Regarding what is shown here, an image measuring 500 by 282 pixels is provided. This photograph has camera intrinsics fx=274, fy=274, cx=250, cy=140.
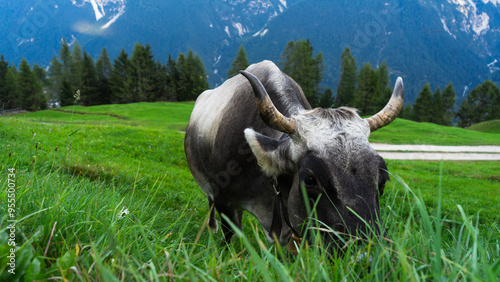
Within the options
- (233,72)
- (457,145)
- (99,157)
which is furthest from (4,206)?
(233,72)

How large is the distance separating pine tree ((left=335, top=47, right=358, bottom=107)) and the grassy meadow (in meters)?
35.2

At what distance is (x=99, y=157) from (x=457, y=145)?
79.8ft

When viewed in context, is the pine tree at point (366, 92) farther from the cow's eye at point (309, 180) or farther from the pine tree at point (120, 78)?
the cow's eye at point (309, 180)

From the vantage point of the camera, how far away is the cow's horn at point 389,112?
10.2 feet

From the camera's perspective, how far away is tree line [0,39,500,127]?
53.0 metres

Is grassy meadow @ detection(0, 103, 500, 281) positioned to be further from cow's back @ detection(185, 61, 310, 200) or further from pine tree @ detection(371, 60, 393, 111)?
pine tree @ detection(371, 60, 393, 111)

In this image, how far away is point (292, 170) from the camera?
2830mm

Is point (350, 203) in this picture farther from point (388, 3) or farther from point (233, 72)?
point (388, 3)

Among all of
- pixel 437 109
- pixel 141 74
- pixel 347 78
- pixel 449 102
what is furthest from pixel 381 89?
pixel 141 74

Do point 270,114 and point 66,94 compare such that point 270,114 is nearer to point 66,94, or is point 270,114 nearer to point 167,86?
point 167,86

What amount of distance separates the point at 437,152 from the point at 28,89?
6564 centimetres

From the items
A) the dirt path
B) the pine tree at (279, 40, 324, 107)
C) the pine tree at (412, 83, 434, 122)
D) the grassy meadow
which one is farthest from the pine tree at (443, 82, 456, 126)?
the dirt path

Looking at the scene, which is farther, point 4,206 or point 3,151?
point 3,151

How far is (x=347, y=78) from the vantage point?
56.0m
